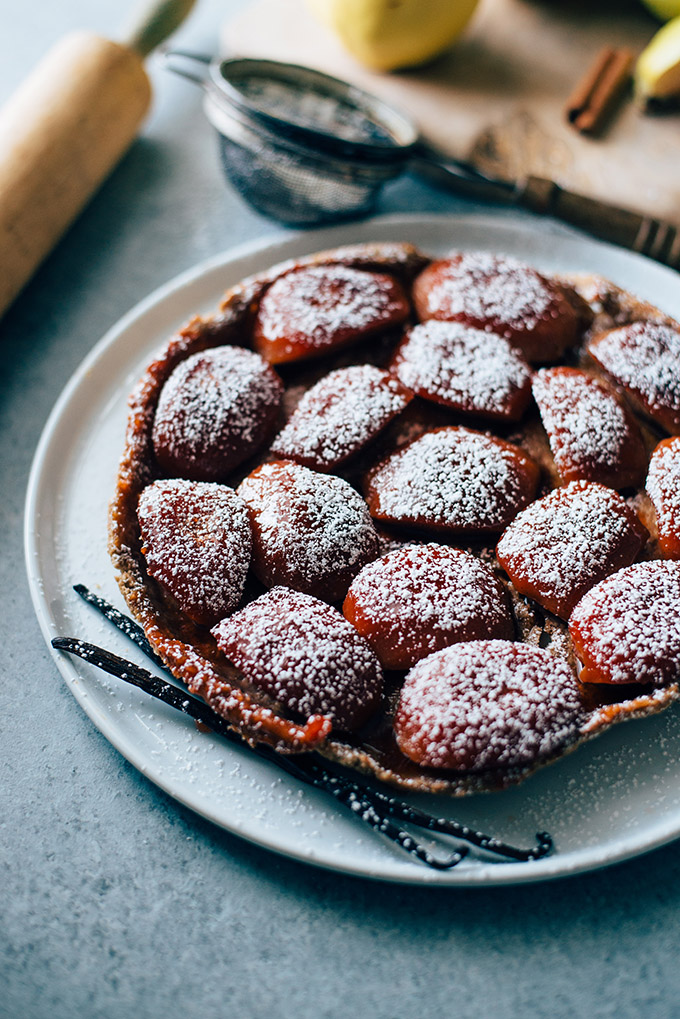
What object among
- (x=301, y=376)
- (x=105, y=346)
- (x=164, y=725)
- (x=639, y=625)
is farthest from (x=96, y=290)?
(x=639, y=625)

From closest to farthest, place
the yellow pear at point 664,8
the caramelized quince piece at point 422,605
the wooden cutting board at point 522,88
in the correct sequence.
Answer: the caramelized quince piece at point 422,605 → the wooden cutting board at point 522,88 → the yellow pear at point 664,8

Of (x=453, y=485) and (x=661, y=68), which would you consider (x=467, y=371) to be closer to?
(x=453, y=485)

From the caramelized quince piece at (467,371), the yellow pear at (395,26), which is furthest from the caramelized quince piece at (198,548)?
the yellow pear at (395,26)

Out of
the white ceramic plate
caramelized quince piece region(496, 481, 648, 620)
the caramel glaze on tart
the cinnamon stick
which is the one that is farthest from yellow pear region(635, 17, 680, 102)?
the white ceramic plate

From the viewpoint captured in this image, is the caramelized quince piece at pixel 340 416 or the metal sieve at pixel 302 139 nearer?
the caramelized quince piece at pixel 340 416

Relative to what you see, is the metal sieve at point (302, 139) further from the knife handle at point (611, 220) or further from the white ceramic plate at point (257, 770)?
the white ceramic plate at point (257, 770)

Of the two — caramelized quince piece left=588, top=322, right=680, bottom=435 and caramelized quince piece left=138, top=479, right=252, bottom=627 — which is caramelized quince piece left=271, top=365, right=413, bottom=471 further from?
caramelized quince piece left=588, top=322, right=680, bottom=435
